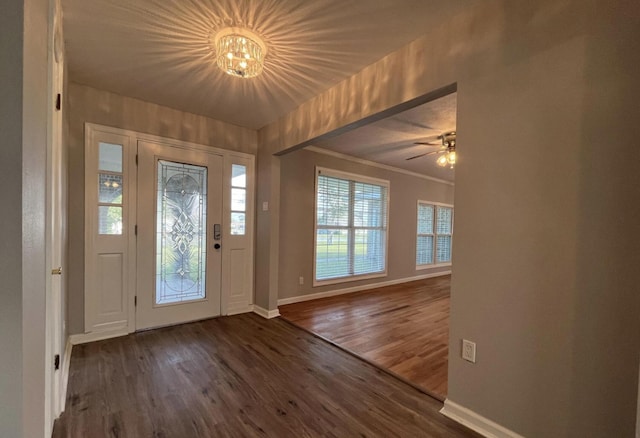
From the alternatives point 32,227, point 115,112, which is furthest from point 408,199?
point 32,227

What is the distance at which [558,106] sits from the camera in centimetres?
138

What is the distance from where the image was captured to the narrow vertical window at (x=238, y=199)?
12.0 feet

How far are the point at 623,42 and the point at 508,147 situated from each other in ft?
1.86

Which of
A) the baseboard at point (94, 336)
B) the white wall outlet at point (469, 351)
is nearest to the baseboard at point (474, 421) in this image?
the white wall outlet at point (469, 351)

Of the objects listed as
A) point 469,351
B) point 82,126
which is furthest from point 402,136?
point 82,126

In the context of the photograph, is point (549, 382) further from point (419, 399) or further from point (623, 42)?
point (623, 42)

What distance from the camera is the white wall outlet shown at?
5.45 feet

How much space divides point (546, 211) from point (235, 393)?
221 cm

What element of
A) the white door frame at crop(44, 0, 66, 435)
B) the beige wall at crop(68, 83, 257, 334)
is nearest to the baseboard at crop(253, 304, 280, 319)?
the beige wall at crop(68, 83, 257, 334)

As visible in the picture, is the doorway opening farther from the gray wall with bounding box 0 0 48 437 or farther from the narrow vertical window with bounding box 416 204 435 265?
the gray wall with bounding box 0 0 48 437

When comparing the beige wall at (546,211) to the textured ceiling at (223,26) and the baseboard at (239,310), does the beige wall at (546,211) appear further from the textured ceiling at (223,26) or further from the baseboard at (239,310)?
the baseboard at (239,310)

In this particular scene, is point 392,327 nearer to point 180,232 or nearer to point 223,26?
point 180,232

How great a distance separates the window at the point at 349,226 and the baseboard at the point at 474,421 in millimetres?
2923

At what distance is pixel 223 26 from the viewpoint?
1.84 m
